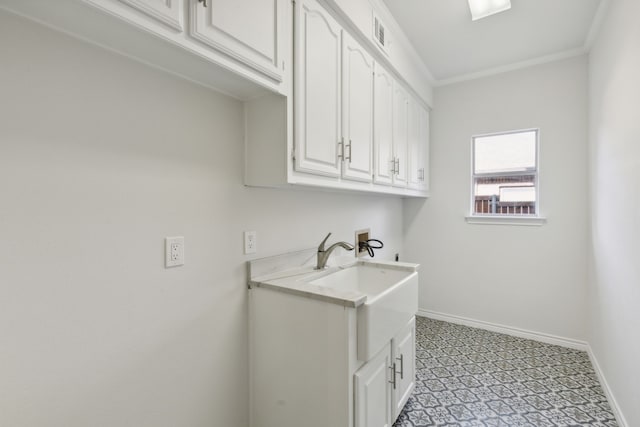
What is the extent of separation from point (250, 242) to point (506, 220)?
106 inches

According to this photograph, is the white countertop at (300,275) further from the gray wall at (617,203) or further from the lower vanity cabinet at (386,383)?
the gray wall at (617,203)

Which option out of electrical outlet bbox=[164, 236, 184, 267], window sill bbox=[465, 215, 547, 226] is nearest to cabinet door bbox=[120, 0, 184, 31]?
electrical outlet bbox=[164, 236, 184, 267]

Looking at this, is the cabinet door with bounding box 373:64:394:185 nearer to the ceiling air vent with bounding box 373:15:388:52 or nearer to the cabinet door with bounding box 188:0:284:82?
the ceiling air vent with bounding box 373:15:388:52

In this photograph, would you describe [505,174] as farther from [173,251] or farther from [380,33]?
[173,251]

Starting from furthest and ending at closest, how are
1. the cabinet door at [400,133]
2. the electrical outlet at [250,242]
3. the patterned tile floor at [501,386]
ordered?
the cabinet door at [400,133] → the patterned tile floor at [501,386] → the electrical outlet at [250,242]

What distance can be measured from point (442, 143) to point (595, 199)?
1.45m

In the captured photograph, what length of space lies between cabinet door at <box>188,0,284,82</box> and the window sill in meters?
2.71

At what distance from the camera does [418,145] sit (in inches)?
118

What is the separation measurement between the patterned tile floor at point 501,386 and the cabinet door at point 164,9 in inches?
89.3

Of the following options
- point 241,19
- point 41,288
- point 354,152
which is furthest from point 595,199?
point 41,288

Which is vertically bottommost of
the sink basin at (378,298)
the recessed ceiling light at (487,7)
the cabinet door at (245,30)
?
the sink basin at (378,298)

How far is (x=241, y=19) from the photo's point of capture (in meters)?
1.11

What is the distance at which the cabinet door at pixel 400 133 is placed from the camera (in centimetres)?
244

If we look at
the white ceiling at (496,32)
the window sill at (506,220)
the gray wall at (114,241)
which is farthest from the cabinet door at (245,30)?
the window sill at (506,220)
